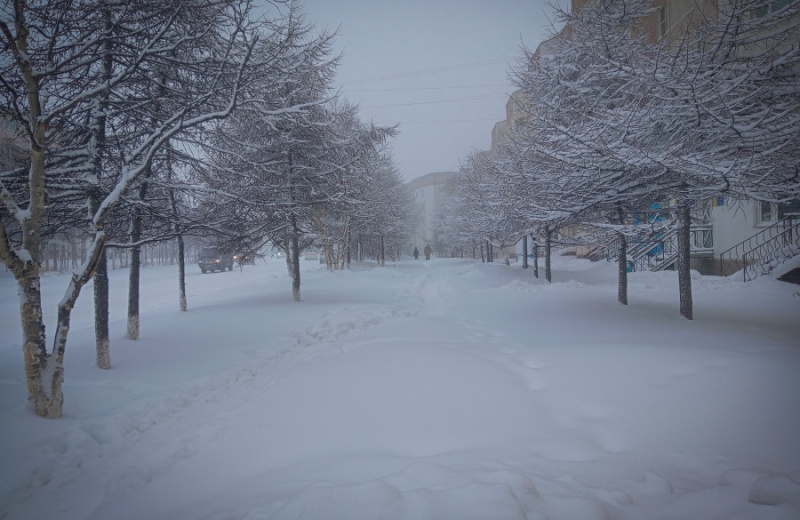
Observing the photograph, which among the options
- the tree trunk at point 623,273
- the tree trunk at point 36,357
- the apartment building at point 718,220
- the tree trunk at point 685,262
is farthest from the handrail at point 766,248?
the tree trunk at point 36,357

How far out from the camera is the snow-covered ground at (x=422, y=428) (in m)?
2.10

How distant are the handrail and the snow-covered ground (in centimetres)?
745

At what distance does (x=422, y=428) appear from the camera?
307 centimetres

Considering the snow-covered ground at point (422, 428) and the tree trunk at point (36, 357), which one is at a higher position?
the tree trunk at point (36, 357)

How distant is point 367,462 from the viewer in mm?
2568

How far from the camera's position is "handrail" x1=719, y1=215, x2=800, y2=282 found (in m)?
11.7

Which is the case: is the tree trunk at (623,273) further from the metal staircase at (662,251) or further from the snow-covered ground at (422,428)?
the metal staircase at (662,251)

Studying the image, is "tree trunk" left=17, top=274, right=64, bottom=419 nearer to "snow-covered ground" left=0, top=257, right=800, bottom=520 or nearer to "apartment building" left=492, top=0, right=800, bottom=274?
"snow-covered ground" left=0, top=257, right=800, bottom=520

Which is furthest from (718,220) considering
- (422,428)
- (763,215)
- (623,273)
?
(422,428)

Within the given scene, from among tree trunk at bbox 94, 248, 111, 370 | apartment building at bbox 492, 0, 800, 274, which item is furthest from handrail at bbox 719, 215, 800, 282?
tree trunk at bbox 94, 248, 111, 370

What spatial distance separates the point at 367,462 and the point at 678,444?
7.95 feet

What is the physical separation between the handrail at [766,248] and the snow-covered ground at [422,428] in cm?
745

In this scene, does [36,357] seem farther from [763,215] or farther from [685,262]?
[763,215]

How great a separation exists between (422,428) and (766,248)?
17.1 meters
